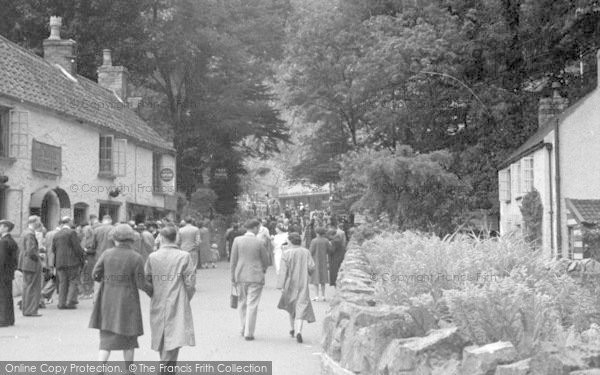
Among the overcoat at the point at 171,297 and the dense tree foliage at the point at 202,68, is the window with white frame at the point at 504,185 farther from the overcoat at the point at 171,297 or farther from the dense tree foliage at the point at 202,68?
the overcoat at the point at 171,297

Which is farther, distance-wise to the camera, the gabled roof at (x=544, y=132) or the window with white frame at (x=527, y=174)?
the window with white frame at (x=527, y=174)

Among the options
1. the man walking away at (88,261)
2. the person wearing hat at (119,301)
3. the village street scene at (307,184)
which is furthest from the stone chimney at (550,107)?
the person wearing hat at (119,301)

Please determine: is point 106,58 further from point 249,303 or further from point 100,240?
point 249,303

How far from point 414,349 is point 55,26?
30491 millimetres

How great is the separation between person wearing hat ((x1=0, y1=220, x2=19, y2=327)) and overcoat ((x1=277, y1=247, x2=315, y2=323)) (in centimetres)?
471

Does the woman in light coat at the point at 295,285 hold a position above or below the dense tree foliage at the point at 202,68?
below

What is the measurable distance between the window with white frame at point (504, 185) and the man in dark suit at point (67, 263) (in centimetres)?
1874

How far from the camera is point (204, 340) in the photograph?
13477 mm

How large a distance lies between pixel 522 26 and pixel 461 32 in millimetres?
3138

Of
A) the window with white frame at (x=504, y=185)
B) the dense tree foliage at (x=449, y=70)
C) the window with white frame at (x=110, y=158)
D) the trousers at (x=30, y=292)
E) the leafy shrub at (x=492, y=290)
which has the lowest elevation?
the trousers at (x=30, y=292)

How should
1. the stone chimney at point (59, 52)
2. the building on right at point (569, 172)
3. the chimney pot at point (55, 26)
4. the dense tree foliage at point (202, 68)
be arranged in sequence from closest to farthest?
the building on right at point (569, 172)
the stone chimney at point (59, 52)
the chimney pot at point (55, 26)
the dense tree foliage at point (202, 68)

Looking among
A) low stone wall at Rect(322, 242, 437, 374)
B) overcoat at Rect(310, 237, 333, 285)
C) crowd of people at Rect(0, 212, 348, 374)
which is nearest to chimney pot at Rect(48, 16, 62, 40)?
crowd of people at Rect(0, 212, 348, 374)

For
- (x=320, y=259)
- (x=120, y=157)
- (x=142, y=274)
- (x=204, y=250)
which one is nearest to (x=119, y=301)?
(x=142, y=274)

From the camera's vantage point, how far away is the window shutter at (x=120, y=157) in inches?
1252
